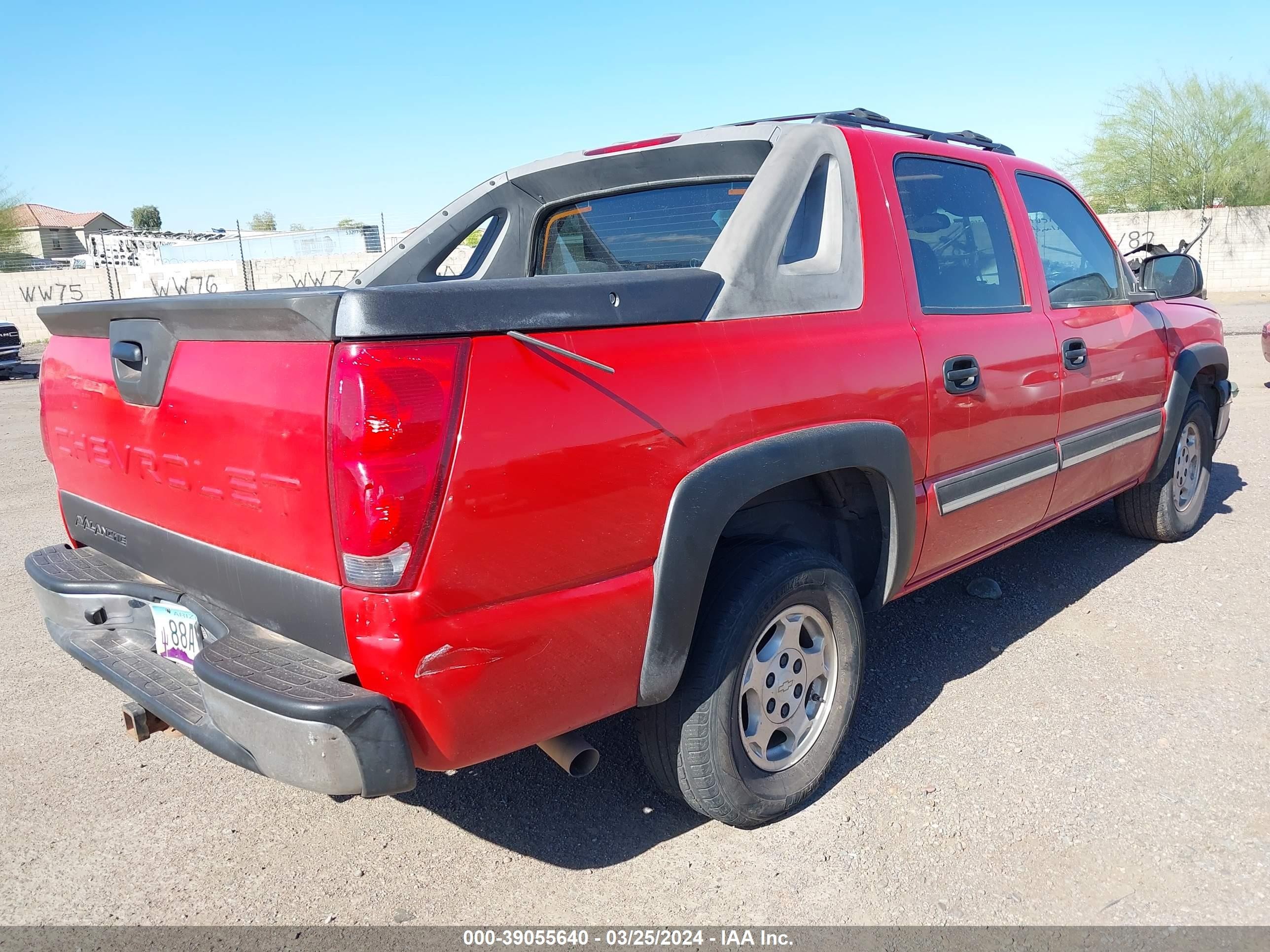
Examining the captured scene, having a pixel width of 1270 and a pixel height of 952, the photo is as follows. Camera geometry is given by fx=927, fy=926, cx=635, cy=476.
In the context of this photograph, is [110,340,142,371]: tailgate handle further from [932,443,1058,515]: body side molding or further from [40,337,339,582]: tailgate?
[932,443,1058,515]: body side molding

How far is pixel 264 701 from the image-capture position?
1.94m

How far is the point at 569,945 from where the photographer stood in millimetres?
2293

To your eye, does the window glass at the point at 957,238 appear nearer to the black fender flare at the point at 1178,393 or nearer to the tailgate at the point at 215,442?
the black fender flare at the point at 1178,393

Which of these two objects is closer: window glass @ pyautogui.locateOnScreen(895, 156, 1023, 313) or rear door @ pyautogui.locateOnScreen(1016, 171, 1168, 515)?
window glass @ pyautogui.locateOnScreen(895, 156, 1023, 313)

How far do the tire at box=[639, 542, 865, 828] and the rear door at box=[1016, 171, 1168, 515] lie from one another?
1.51 m

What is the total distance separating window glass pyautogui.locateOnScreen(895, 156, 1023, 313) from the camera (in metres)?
3.16

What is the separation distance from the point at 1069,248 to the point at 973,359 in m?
1.29

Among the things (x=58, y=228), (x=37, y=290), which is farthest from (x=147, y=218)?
(x=37, y=290)

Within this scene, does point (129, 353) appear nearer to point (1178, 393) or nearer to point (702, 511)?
point (702, 511)

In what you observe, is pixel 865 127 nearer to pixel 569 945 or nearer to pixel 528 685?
pixel 528 685

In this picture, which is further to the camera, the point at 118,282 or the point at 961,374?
the point at 118,282

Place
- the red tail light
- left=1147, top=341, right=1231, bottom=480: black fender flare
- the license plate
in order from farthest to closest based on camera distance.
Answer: left=1147, top=341, right=1231, bottom=480: black fender flare < the license plate < the red tail light

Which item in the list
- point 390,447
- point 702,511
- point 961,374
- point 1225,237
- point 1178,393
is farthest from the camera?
point 1225,237

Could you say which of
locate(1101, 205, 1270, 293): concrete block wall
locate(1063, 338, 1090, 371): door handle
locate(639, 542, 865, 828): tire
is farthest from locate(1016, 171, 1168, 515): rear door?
locate(1101, 205, 1270, 293): concrete block wall
